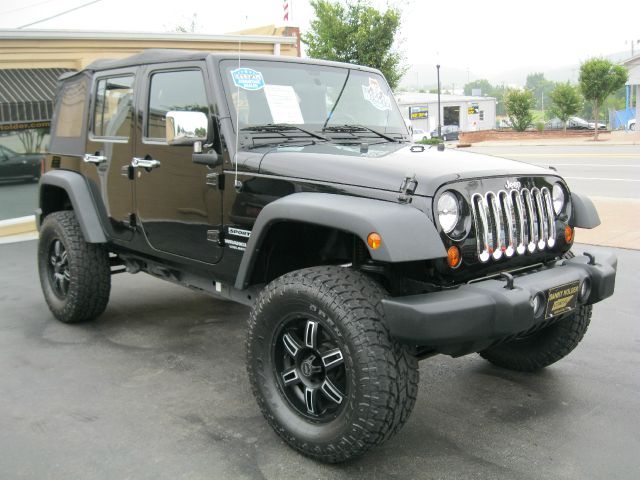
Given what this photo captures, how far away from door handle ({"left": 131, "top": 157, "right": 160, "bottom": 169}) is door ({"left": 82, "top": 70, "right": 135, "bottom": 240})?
0.11 metres

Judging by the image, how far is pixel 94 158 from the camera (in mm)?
4914

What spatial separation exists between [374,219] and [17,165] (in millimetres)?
9658

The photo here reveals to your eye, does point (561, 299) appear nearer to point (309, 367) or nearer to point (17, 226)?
point (309, 367)

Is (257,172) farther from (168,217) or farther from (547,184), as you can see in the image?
(547,184)

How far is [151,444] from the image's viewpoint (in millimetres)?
3354

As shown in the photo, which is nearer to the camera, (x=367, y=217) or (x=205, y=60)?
(x=367, y=217)

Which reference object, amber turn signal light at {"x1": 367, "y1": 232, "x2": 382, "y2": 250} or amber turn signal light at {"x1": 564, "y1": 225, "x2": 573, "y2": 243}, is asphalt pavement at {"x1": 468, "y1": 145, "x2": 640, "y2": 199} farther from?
amber turn signal light at {"x1": 367, "y1": 232, "x2": 382, "y2": 250}

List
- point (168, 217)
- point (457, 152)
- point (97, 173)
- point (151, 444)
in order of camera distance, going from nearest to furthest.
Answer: point (151, 444), point (457, 152), point (168, 217), point (97, 173)

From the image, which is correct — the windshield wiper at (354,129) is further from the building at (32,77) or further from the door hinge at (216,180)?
the building at (32,77)

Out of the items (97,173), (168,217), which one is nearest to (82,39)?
(97,173)

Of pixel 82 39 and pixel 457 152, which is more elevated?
pixel 82 39

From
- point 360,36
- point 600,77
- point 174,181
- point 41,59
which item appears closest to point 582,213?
point 174,181

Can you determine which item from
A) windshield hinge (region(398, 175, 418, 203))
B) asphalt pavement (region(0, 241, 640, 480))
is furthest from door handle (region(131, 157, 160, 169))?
windshield hinge (region(398, 175, 418, 203))

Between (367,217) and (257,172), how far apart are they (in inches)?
36.3
